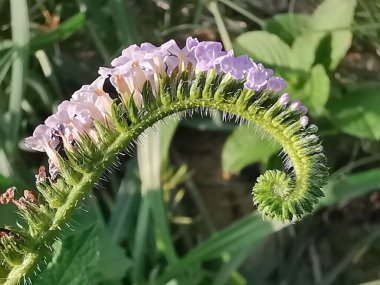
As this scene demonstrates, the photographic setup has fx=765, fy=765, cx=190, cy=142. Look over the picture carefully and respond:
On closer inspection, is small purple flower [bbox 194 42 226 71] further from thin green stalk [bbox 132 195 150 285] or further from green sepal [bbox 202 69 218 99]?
thin green stalk [bbox 132 195 150 285]

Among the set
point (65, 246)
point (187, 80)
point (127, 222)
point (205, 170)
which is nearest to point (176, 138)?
point (205, 170)

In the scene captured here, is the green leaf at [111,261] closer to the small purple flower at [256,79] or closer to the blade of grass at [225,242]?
the blade of grass at [225,242]

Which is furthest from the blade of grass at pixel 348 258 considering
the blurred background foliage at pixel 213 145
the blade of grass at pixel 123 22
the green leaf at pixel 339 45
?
the blade of grass at pixel 123 22

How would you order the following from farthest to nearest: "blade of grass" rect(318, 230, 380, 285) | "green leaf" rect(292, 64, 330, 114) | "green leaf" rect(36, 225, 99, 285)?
"blade of grass" rect(318, 230, 380, 285)
"green leaf" rect(292, 64, 330, 114)
"green leaf" rect(36, 225, 99, 285)

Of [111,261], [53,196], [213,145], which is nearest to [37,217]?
[53,196]

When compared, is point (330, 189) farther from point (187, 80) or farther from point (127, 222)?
point (187, 80)

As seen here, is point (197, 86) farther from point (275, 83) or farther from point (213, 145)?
point (213, 145)

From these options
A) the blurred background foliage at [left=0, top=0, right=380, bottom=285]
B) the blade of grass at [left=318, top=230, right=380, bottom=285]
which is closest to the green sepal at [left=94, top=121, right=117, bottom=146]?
the blurred background foliage at [left=0, top=0, right=380, bottom=285]
